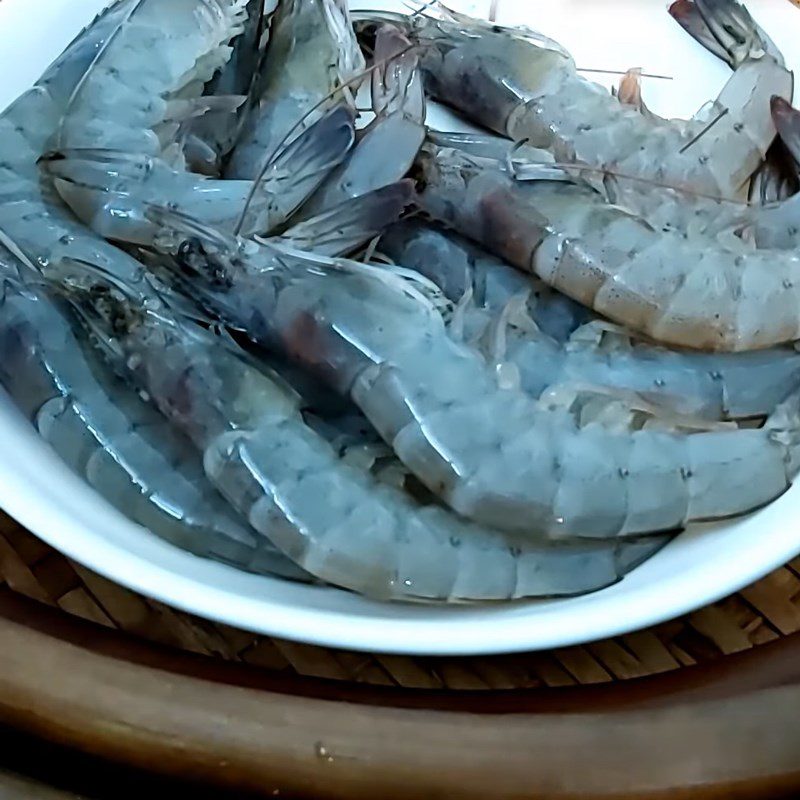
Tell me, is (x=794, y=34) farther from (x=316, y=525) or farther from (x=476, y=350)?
(x=316, y=525)

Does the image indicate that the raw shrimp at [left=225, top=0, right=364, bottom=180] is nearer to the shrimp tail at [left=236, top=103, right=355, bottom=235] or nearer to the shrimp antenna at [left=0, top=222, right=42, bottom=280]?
the shrimp tail at [left=236, top=103, right=355, bottom=235]

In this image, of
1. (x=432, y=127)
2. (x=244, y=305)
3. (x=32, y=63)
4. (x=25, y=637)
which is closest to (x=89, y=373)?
(x=244, y=305)

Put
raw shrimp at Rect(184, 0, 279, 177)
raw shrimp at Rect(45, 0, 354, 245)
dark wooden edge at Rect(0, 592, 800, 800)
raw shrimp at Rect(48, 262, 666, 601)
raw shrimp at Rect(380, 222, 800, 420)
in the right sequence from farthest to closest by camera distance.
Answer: raw shrimp at Rect(184, 0, 279, 177) < raw shrimp at Rect(45, 0, 354, 245) < raw shrimp at Rect(380, 222, 800, 420) < raw shrimp at Rect(48, 262, 666, 601) < dark wooden edge at Rect(0, 592, 800, 800)

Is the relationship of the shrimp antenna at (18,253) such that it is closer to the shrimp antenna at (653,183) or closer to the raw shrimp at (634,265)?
the raw shrimp at (634,265)

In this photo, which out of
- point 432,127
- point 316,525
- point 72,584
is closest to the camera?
point 316,525

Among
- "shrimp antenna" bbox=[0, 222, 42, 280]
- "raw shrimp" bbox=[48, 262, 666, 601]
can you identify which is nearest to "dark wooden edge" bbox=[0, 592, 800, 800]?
"raw shrimp" bbox=[48, 262, 666, 601]

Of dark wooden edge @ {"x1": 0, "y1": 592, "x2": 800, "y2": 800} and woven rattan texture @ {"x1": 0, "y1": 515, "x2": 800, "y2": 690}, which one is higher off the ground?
dark wooden edge @ {"x1": 0, "y1": 592, "x2": 800, "y2": 800}

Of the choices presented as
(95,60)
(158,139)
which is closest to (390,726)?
(158,139)
